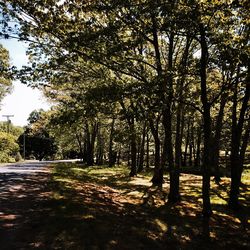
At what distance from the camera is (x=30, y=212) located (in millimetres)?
11695

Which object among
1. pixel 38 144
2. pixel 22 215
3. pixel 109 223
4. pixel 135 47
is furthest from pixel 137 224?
pixel 38 144

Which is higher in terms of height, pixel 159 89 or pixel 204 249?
pixel 159 89

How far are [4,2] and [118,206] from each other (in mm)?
10747

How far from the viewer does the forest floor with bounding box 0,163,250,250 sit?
9.23 meters

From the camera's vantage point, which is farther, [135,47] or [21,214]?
[135,47]

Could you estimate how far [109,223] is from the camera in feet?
37.7

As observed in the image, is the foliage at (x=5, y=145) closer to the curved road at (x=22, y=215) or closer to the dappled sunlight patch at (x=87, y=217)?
the curved road at (x=22, y=215)

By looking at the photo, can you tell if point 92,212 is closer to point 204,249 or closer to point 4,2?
point 204,249

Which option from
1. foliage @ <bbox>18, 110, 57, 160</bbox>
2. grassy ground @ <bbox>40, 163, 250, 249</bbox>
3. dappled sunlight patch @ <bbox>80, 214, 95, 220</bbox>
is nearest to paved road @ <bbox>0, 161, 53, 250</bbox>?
grassy ground @ <bbox>40, 163, 250, 249</bbox>

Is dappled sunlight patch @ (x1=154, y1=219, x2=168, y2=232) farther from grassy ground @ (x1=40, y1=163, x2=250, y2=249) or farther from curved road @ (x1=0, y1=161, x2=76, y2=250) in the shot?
curved road @ (x1=0, y1=161, x2=76, y2=250)

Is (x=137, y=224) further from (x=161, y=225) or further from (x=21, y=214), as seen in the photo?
(x=21, y=214)

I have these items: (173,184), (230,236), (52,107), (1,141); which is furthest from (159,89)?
(1,141)

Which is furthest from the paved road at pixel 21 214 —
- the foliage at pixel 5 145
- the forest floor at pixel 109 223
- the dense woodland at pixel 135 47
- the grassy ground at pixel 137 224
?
the foliage at pixel 5 145

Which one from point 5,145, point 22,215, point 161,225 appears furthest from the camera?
point 5,145
